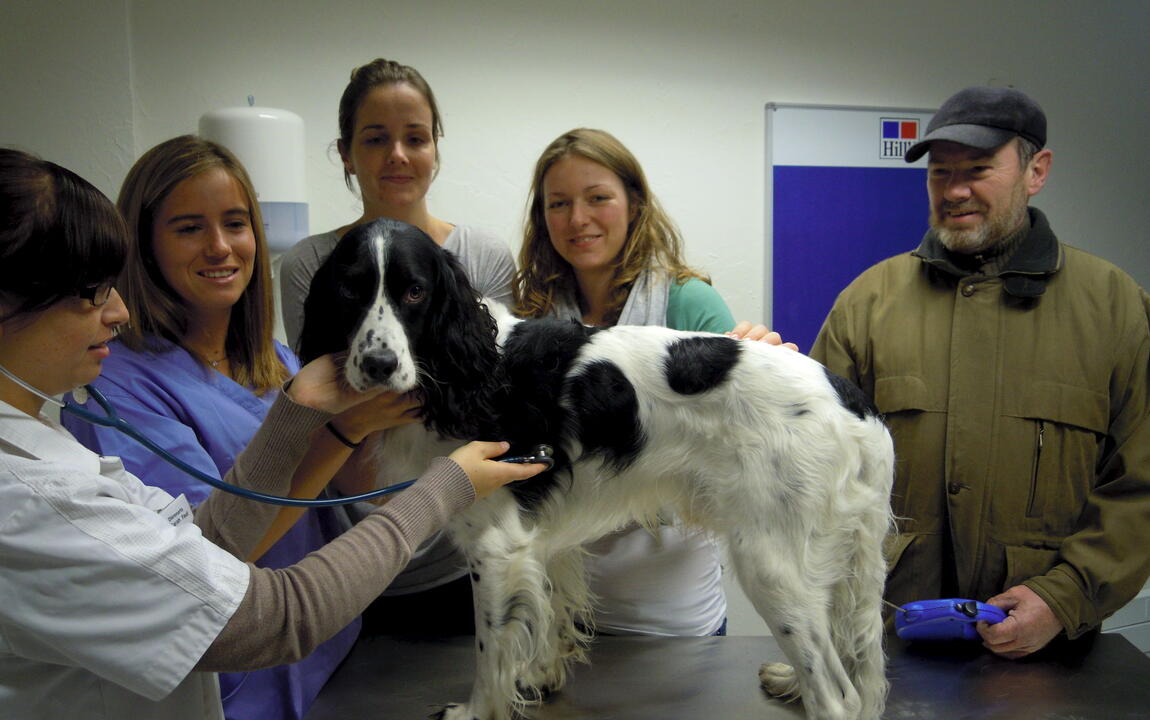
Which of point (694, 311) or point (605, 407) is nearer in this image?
point (605, 407)

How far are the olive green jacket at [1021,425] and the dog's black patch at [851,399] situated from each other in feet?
2.12

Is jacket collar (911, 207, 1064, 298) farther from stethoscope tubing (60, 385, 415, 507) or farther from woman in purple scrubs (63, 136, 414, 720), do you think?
A: woman in purple scrubs (63, 136, 414, 720)

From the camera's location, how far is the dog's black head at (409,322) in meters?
1.66

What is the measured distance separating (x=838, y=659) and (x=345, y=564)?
3.65ft

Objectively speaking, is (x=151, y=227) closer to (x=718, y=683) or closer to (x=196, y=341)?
(x=196, y=341)

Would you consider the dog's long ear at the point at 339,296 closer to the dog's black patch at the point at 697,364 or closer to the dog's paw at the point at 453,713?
the dog's black patch at the point at 697,364

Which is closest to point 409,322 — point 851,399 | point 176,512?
point 176,512

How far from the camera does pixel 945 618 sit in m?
2.17

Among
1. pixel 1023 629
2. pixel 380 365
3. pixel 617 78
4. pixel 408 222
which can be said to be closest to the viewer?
pixel 380 365

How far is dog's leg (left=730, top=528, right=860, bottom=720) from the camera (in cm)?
173

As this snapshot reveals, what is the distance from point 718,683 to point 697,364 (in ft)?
2.84

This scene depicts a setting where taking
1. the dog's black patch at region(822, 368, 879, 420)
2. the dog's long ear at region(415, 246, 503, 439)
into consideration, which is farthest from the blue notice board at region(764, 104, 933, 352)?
the dog's long ear at region(415, 246, 503, 439)

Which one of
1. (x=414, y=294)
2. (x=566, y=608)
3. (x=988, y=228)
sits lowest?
(x=566, y=608)

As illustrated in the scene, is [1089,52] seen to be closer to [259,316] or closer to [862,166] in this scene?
[862,166]
